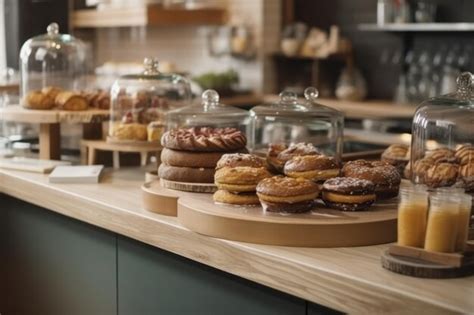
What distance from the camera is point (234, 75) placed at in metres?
6.02

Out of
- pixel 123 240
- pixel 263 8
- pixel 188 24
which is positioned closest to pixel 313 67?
pixel 263 8

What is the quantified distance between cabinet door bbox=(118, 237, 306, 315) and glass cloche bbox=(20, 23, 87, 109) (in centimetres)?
117

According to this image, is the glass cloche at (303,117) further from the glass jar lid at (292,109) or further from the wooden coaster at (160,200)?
the wooden coaster at (160,200)

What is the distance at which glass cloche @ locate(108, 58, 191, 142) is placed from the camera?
8.74 feet

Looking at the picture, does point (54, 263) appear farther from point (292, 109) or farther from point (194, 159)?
point (292, 109)

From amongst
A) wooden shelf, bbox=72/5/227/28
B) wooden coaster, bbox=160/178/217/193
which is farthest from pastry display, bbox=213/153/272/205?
wooden shelf, bbox=72/5/227/28

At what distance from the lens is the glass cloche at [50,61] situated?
321cm

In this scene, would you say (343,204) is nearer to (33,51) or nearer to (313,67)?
(33,51)

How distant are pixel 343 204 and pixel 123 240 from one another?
67 cm

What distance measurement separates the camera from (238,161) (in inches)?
77.1

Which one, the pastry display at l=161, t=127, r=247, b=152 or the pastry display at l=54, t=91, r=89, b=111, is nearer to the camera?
the pastry display at l=161, t=127, r=247, b=152

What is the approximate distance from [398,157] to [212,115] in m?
0.56

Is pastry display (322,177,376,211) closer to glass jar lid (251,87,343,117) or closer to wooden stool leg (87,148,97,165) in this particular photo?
glass jar lid (251,87,343,117)

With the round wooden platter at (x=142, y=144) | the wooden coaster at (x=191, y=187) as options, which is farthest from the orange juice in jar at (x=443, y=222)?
the round wooden platter at (x=142, y=144)
